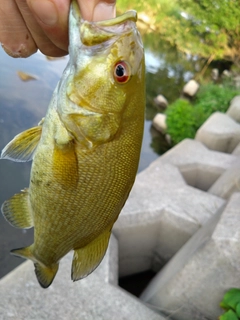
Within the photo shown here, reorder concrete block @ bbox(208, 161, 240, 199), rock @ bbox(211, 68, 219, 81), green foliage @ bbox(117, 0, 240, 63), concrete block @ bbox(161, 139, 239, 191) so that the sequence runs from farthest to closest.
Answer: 1. rock @ bbox(211, 68, 219, 81)
2. green foliage @ bbox(117, 0, 240, 63)
3. concrete block @ bbox(161, 139, 239, 191)
4. concrete block @ bbox(208, 161, 240, 199)

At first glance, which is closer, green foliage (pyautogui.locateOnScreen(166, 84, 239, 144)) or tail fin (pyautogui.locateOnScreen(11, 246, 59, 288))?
tail fin (pyautogui.locateOnScreen(11, 246, 59, 288))

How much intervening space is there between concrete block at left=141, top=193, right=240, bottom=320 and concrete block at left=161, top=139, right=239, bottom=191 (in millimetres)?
2633

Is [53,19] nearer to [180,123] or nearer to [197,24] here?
[180,123]

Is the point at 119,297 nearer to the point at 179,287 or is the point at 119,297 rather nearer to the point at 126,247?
the point at 179,287

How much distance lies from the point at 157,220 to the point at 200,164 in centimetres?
214

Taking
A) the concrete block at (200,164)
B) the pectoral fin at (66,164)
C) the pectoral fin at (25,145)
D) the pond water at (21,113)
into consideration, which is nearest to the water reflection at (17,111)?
the pond water at (21,113)

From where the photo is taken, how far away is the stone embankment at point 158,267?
3002mm

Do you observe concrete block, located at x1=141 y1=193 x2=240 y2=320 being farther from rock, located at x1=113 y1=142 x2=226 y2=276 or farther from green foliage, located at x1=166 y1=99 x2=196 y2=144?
green foliage, located at x1=166 y1=99 x2=196 y2=144

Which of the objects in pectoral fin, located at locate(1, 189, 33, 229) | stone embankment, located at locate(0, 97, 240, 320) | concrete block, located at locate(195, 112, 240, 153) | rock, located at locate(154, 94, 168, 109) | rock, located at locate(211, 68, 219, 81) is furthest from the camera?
rock, located at locate(211, 68, 219, 81)

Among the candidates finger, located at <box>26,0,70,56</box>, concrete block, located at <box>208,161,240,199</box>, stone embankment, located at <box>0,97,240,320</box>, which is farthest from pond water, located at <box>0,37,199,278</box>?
finger, located at <box>26,0,70,56</box>

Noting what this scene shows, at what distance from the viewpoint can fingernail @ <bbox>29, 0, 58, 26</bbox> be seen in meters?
1.16

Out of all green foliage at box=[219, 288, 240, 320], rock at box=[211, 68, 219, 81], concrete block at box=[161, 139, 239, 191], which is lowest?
rock at box=[211, 68, 219, 81]

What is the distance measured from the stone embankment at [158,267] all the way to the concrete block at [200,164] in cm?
108

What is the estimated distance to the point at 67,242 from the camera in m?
1.42
